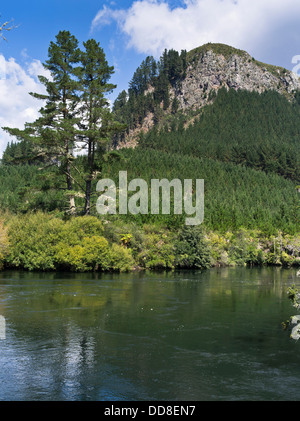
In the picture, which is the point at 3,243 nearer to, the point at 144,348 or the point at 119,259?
the point at 119,259

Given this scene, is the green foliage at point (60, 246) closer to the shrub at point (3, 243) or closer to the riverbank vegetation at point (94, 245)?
the riverbank vegetation at point (94, 245)

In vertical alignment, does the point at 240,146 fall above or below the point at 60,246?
above

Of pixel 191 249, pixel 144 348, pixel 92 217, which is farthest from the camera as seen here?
pixel 191 249

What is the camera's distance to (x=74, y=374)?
14.4 m

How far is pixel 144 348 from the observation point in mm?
17953

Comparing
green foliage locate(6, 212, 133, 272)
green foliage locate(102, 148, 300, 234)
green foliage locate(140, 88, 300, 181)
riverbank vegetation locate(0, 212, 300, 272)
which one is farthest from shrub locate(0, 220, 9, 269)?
green foliage locate(140, 88, 300, 181)

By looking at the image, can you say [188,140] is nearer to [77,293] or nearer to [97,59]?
[97,59]

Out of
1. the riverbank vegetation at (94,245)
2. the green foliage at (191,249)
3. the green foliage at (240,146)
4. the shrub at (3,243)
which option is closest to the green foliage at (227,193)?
the green foliage at (191,249)

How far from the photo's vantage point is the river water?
13.1 m

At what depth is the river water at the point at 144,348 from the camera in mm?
13055

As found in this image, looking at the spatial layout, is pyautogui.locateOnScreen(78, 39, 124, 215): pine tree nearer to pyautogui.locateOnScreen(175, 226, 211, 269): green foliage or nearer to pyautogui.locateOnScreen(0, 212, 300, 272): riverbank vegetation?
pyautogui.locateOnScreen(0, 212, 300, 272): riverbank vegetation

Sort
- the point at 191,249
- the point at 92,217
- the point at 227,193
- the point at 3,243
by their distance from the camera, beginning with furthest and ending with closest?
1. the point at 227,193
2. the point at 191,249
3. the point at 92,217
4. the point at 3,243

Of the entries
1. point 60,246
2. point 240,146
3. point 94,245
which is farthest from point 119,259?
point 240,146

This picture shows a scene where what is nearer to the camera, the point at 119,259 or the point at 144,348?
the point at 144,348
